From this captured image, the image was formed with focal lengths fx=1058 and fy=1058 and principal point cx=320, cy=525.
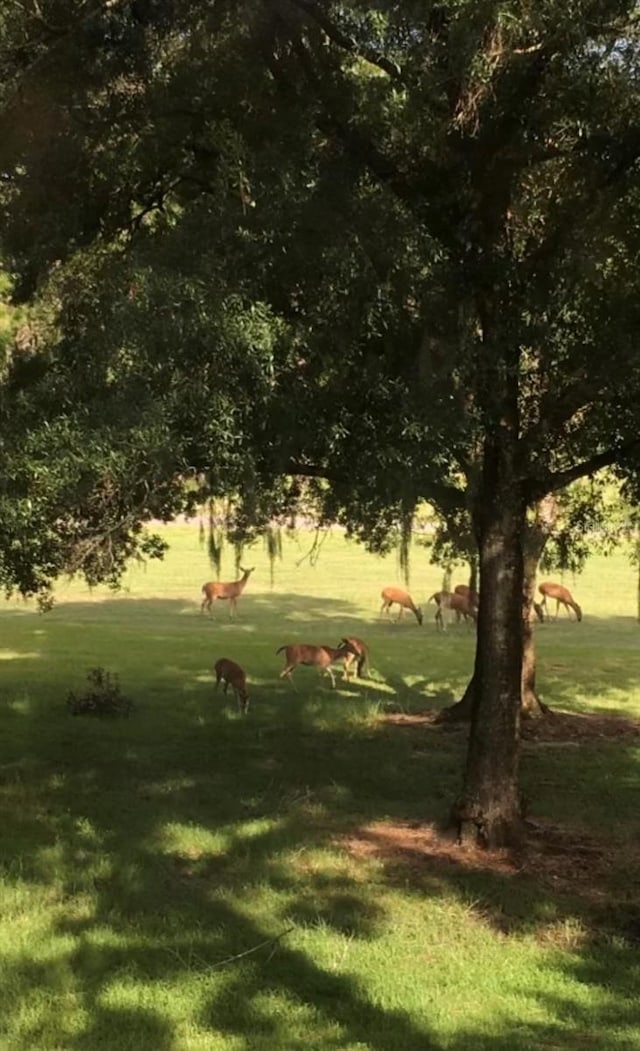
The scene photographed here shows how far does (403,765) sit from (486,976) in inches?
203

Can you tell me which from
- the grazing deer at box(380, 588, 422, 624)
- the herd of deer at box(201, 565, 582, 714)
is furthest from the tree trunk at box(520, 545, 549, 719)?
→ the grazing deer at box(380, 588, 422, 624)

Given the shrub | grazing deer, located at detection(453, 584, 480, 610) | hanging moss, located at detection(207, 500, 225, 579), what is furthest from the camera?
grazing deer, located at detection(453, 584, 480, 610)

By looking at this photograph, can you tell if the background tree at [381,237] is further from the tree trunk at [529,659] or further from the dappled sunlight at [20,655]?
the dappled sunlight at [20,655]

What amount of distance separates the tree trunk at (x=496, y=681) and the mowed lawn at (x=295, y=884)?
35 centimetres

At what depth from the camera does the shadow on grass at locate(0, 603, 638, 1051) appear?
489 cm

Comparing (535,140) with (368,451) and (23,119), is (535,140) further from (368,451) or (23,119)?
(23,119)

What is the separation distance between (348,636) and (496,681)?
13.5 m

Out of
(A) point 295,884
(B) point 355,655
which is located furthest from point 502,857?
(B) point 355,655

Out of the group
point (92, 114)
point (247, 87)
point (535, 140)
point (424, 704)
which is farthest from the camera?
point (424, 704)

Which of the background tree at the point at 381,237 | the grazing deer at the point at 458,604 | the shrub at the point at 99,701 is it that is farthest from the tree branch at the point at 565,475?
the grazing deer at the point at 458,604

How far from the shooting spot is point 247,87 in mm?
7574

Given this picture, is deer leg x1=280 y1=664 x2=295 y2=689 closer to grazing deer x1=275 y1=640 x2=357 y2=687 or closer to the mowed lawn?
grazing deer x1=275 y1=640 x2=357 y2=687

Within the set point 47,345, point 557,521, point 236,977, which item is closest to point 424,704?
point 557,521

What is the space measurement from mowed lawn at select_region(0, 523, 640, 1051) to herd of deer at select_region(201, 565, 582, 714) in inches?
17.6
